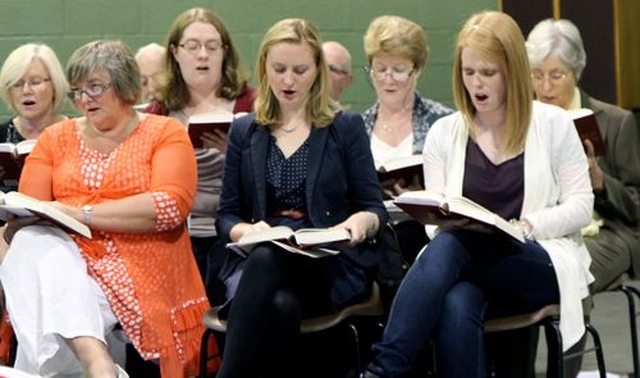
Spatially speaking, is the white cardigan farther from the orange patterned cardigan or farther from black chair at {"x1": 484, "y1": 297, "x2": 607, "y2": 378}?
the orange patterned cardigan

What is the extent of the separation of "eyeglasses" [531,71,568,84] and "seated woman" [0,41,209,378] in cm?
123

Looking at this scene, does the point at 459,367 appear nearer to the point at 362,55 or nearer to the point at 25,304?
the point at 25,304

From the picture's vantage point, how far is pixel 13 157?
4.29m

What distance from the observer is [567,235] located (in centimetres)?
384

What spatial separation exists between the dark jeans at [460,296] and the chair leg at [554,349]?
7cm

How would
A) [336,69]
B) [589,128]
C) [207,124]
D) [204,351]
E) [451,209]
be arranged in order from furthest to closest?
[336,69] < [207,124] < [589,128] < [204,351] < [451,209]

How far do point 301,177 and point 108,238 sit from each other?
58 centimetres

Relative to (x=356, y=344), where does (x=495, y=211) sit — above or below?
above

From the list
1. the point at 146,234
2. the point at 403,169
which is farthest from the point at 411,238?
the point at 146,234

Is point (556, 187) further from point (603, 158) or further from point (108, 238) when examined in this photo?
point (108, 238)

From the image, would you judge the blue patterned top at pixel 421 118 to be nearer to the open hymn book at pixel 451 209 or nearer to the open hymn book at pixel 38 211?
the open hymn book at pixel 451 209

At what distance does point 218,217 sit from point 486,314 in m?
0.85

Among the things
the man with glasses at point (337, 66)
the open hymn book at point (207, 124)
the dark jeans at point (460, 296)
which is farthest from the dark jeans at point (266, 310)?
the man with glasses at point (337, 66)

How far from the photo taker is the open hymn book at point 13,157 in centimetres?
426
